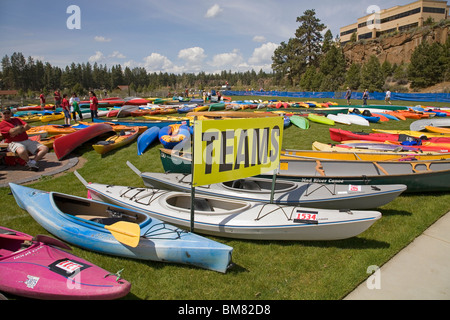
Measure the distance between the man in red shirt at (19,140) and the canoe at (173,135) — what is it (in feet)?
12.4

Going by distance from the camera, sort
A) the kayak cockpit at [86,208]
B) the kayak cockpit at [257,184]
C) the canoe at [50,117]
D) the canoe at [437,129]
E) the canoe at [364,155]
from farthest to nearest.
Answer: the canoe at [50,117]
the canoe at [437,129]
the canoe at [364,155]
the kayak cockpit at [257,184]
the kayak cockpit at [86,208]

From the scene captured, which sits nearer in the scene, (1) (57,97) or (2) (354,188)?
(2) (354,188)

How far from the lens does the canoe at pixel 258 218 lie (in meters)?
4.21

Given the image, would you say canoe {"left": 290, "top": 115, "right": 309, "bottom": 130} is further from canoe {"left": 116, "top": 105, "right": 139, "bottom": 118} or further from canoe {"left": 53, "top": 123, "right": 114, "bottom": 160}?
canoe {"left": 116, "top": 105, "right": 139, "bottom": 118}

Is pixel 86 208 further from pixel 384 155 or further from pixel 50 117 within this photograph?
pixel 50 117

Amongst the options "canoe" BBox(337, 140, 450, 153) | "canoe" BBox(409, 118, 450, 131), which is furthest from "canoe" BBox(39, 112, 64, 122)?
"canoe" BBox(409, 118, 450, 131)

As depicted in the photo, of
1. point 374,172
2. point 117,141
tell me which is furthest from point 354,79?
point 117,141

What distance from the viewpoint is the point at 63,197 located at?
529 centimetres

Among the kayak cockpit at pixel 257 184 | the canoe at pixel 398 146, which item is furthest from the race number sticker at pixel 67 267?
the canoe at pixel 398 146

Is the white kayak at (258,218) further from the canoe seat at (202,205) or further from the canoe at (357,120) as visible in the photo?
the canoe at (357,120)

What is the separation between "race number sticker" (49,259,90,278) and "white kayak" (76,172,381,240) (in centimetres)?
170

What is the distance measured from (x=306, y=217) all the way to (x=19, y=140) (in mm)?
8409

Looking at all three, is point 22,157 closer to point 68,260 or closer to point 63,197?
point 63,197

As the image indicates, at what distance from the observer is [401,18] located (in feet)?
211
